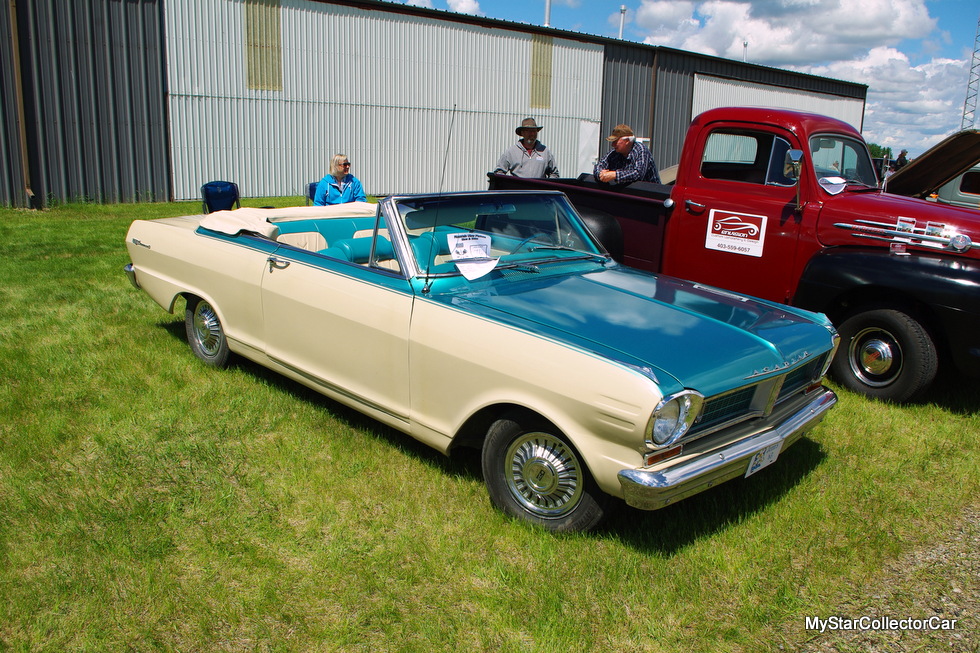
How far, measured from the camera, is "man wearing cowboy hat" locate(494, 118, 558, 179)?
8.52 metres

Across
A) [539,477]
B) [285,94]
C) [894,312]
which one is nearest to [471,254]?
[539,477]

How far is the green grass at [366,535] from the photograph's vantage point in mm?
2855

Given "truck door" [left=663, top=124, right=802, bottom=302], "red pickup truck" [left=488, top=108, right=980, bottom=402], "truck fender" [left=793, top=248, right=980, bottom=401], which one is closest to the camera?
"truck fender" [left=793, top=248, right=980, bottom=401]

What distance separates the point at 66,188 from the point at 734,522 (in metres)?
13.9

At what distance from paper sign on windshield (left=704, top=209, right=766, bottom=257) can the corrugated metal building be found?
37.1ft

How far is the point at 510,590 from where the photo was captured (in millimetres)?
3049

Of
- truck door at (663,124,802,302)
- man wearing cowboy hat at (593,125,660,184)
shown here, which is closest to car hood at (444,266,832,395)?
truck door at (663,124,802,302)

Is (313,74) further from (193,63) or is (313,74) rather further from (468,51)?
(468,51)

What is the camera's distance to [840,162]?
5.89m

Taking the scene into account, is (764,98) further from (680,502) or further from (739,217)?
(680,502)

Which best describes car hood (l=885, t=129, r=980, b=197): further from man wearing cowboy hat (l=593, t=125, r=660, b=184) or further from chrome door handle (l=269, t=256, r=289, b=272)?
chrome door handle (l=269, t=256, r=289, b=272)

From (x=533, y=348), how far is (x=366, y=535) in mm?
1173

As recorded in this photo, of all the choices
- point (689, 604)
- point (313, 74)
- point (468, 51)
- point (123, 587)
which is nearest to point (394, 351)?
point (123, 587)

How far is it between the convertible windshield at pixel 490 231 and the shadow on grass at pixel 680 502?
1078 mm
